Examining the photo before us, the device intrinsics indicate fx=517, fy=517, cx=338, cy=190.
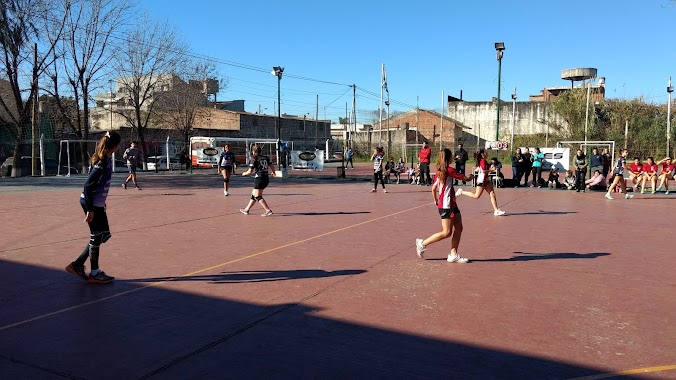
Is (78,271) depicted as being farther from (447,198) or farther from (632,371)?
(632,371)

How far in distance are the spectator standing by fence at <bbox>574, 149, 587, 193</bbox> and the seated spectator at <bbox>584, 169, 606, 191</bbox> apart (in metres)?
0.50

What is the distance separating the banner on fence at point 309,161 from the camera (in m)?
31.6

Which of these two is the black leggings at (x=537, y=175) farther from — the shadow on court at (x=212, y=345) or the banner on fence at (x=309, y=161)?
the shadow on court at (x=212, y=345)

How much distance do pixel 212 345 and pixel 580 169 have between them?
742 inches

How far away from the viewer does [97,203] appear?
249 inches

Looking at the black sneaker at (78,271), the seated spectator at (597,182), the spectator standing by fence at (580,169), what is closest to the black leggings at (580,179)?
the spectator standing by fence at (580,169)

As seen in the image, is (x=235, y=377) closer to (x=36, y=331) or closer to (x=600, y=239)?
(x=36, y=331)

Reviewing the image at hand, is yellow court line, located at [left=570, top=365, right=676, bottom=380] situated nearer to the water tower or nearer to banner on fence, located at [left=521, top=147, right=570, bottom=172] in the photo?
banner on fence, located at [left=521, top=147, right=570, bottom=172]

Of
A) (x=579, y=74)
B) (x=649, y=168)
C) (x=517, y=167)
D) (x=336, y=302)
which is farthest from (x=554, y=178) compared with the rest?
(x=579, y=74)

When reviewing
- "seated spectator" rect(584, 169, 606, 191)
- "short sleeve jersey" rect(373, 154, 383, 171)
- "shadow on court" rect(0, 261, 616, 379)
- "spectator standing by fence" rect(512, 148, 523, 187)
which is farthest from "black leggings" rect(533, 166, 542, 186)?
"shadow on court" rect(0, 261, 616, 379)

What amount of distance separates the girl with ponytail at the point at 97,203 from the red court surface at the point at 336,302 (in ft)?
0.61

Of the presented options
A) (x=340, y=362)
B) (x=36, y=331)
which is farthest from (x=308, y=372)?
(x=36, y=331)

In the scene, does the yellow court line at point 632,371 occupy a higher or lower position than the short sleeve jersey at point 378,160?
lower

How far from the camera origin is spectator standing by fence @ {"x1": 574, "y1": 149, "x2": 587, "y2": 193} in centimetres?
1945
